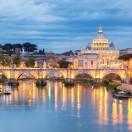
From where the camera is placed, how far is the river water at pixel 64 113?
2448 centimetres

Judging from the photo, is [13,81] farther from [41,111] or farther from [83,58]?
[83,58]

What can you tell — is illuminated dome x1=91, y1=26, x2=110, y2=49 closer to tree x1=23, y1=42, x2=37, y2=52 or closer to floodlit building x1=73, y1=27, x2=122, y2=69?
floodlit building x1=73, y1=27, x2=122, y2=69

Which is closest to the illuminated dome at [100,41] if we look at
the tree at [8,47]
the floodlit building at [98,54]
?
the floodlit building at [98,54]

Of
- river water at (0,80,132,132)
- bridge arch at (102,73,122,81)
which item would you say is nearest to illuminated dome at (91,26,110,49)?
bridge arch at (102,73,122,81)

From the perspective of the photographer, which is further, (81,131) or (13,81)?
(13,81)

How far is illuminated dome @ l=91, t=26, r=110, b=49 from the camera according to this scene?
8100cm

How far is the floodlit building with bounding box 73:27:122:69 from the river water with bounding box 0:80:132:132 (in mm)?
35220

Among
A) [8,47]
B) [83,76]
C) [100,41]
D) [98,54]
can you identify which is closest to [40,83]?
[83,76]

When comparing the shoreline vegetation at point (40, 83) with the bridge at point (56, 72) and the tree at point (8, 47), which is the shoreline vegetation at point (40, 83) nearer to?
the bridge at point (56, 72)

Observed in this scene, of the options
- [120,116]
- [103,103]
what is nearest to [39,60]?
[103,103]

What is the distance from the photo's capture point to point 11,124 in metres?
25.0

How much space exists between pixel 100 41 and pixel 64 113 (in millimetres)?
54498

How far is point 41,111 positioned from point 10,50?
53192mm

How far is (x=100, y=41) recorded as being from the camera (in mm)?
82312
